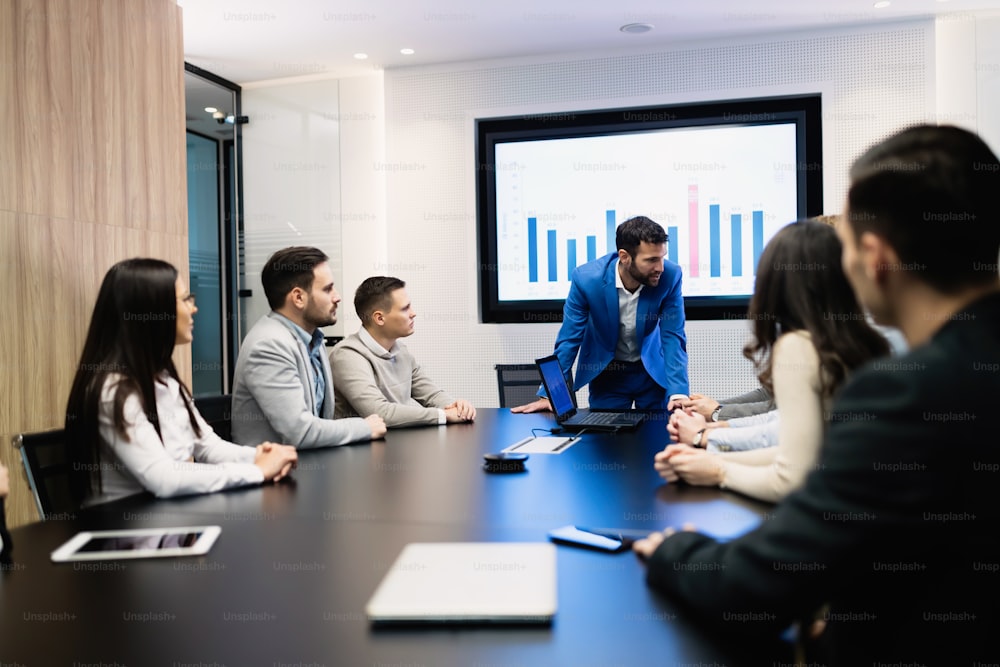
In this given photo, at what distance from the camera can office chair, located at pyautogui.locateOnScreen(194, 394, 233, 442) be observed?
2.72 meters

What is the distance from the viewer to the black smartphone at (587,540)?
1.38 meters

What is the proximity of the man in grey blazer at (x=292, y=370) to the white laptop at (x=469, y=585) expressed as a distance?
131 centimetres

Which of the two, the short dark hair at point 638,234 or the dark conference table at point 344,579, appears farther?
the short dark hair at point 638,234

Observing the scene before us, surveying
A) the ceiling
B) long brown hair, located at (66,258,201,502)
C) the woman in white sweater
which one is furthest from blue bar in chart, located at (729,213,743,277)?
long brown hair, located at (66,258,201,502)

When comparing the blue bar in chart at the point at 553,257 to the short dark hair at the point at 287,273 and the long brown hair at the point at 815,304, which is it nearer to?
the short dark hair at the point at 287,273

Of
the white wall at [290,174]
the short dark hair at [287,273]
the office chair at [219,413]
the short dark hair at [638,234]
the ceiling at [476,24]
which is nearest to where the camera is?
the office chair at [219,413]

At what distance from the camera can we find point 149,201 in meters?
3.85

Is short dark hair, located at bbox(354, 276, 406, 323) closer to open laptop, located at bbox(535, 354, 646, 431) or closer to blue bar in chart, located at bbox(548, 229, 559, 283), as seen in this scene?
open laptop, located at bbox(535, 354, 646, 431)

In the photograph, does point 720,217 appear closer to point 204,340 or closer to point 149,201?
point 149,201

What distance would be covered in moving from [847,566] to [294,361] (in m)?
2.21

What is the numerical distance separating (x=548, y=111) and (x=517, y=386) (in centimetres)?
232

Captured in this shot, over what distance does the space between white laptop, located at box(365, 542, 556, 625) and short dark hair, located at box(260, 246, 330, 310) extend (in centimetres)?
168

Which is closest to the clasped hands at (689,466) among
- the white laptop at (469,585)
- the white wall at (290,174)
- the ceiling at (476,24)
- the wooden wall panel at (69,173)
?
the white laptop at (469,585)

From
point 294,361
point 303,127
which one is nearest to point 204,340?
point 303,127
